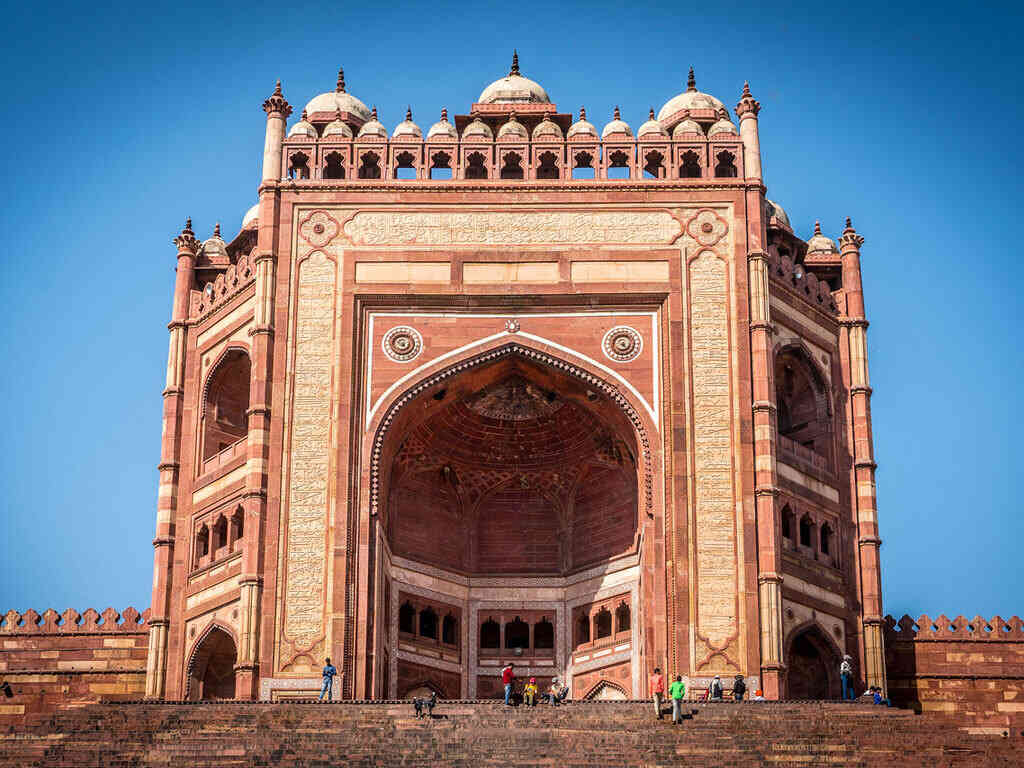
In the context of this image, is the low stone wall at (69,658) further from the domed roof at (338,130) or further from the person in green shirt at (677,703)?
the person in green shirt at (677,703)

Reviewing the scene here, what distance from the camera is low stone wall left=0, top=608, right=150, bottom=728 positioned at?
39281 millimetres

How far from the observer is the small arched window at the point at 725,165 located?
131ft

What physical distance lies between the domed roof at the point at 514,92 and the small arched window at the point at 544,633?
10.9m

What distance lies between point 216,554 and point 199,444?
2697 mm

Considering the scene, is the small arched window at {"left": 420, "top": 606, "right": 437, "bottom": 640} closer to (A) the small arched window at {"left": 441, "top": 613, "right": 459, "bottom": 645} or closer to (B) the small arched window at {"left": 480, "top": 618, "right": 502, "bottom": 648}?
(A) the small arched window at {"left": 441, "top": 613, "right": 459, "bottom": 645}

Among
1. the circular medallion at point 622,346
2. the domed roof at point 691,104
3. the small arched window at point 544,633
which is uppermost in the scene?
the domed roof at point 691,104

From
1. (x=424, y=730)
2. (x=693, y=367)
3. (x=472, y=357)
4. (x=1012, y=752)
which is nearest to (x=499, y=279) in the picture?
(x=472, y=357)

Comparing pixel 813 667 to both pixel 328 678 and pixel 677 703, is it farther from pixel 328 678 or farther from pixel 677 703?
pixel 328 678

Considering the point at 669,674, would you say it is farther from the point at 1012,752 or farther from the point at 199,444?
the point at 199,444

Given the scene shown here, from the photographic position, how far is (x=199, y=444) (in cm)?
4041

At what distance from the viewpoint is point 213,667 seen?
38.9 meters

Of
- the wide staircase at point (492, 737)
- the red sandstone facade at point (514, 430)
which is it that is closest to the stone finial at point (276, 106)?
the red sandstone facade at point (514, 430)

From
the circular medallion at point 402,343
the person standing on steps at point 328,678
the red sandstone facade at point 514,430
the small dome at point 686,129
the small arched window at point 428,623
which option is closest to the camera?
the person standing on steps at point 328,678

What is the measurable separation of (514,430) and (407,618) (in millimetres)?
4238
